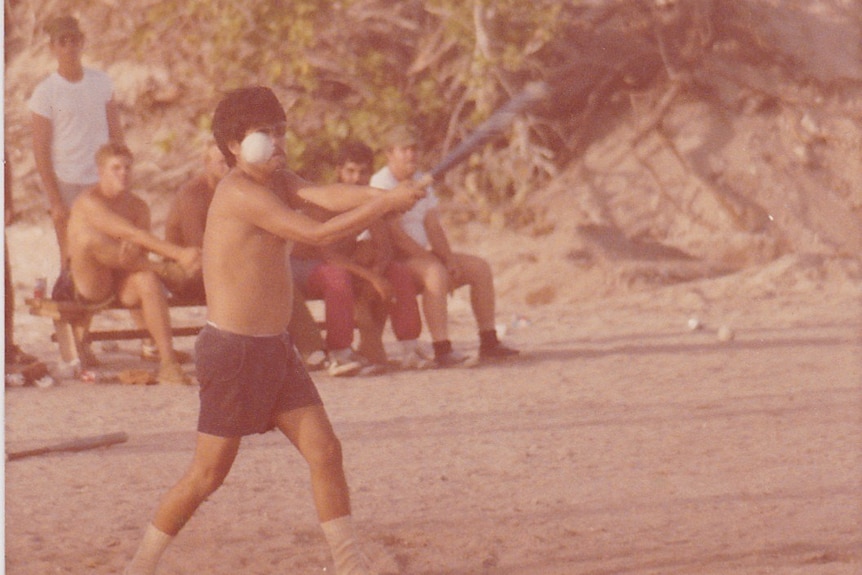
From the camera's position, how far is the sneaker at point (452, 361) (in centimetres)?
736

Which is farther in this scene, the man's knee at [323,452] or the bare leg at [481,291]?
the bare leg at [481,291]

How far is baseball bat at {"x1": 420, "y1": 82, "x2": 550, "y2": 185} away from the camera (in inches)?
144

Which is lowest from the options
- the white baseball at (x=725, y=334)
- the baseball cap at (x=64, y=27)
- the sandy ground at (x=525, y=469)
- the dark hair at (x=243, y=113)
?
the white baseball at (x=725, y=334)

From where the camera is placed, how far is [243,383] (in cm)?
369

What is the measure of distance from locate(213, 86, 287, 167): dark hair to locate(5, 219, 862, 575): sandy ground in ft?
3.42

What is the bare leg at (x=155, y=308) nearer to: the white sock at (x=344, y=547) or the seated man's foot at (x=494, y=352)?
the seated man's foot at (x=494, y=352)

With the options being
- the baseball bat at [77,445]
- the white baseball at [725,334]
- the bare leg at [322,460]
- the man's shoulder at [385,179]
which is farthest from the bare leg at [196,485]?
the white baseball at [725,334]

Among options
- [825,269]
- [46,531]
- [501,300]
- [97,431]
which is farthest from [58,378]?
[825,269]

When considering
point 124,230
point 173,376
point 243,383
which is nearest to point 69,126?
point 124,230

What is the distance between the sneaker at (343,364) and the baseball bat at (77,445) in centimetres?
152

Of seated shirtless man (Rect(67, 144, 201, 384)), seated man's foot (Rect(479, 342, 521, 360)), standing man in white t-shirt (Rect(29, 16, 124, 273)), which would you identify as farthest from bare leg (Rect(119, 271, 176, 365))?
seated man's foot (Rect(479, 342, 521, 360))

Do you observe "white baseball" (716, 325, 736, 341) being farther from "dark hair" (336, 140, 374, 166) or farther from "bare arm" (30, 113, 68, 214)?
"bare arm" (30, 113, 68, 214)

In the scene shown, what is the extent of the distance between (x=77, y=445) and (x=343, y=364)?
5.79 feet

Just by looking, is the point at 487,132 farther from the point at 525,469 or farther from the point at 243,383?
the point at 525,469
